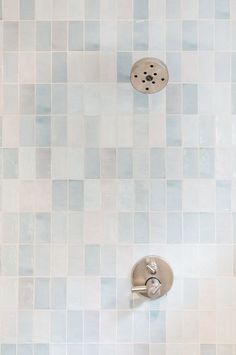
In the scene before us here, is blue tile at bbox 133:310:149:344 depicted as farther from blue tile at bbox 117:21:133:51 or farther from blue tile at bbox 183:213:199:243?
blue tile at bbox 117:21:133:51

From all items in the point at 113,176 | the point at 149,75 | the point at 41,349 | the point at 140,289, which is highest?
the point at 149,75

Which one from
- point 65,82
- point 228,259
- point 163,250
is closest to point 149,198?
point 163,250

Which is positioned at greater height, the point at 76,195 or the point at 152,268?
the point at 76,195

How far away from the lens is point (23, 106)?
133 cm

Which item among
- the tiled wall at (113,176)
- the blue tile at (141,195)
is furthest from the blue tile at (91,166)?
the blue tile at (141,195)

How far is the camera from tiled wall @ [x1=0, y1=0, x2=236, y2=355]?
1308mm

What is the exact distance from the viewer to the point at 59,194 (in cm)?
132

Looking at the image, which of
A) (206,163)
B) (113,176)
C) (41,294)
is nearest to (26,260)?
(41,294)

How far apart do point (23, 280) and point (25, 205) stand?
195mm

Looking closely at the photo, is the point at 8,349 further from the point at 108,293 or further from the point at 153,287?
the point at 153,287

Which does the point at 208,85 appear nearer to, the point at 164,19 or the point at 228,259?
the point at 164,19

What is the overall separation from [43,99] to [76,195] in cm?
27

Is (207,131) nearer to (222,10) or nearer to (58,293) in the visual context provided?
(222,10)

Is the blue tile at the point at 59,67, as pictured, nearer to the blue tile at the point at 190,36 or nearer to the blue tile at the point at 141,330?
the blue tile at the point at 190,36
